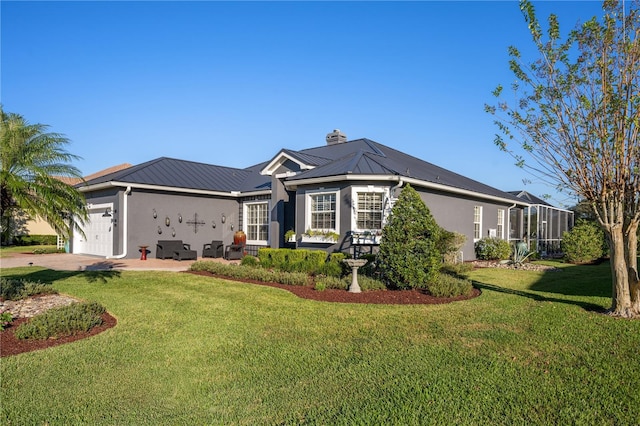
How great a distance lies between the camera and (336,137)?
20.8 metres

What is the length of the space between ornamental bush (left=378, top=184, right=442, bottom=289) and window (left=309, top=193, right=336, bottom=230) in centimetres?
469

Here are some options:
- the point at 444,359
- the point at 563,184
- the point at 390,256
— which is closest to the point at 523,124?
the point at 563,184

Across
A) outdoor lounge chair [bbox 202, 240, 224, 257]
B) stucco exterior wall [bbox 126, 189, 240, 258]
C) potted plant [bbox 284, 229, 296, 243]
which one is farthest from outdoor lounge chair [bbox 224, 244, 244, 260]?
potted plant [bbox 284, 229, 296, 243]

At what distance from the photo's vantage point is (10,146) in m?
8.65

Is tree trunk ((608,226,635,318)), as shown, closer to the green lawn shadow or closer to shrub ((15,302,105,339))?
the green lawn shadow

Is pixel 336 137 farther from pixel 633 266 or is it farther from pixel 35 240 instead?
pixel 35 240

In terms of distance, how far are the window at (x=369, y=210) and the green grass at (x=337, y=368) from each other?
598 cm

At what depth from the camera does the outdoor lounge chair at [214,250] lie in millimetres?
18312

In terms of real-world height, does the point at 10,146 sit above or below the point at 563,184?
above

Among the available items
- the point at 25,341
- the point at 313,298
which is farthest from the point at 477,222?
the point at 25,341

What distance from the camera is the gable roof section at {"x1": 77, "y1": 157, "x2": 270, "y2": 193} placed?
A: 680 inches

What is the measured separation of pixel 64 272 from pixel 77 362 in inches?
357

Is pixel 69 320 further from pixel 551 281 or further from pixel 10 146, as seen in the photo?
pixel 551 281

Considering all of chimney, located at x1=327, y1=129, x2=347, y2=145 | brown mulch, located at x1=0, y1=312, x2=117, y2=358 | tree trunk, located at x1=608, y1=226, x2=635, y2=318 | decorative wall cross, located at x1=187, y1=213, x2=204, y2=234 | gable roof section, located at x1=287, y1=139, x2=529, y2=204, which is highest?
chimney, located at x1=327, y1=129, x2=347, y2=145
